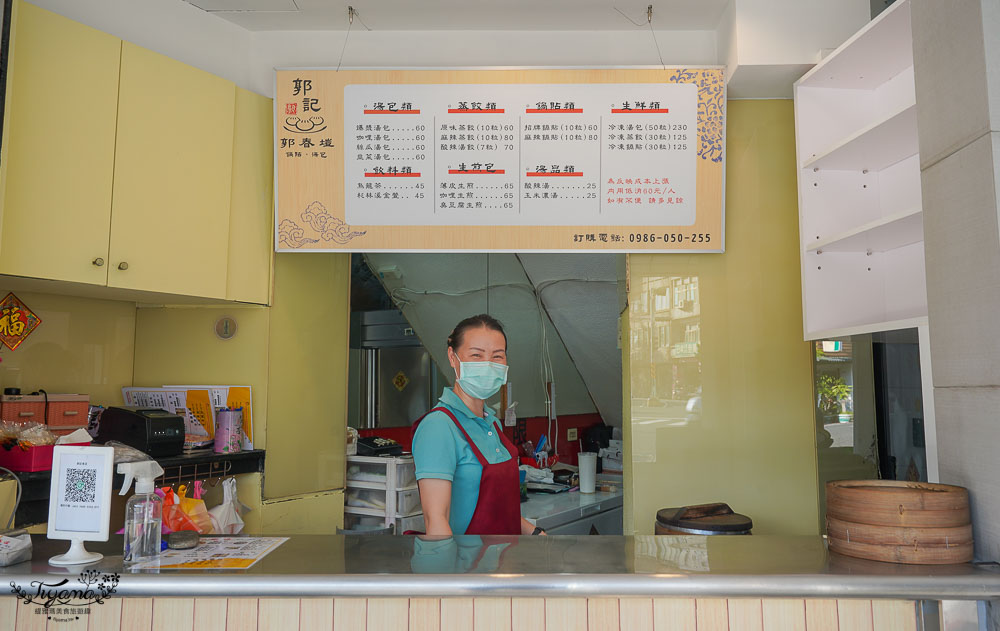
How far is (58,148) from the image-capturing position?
7.23 ft

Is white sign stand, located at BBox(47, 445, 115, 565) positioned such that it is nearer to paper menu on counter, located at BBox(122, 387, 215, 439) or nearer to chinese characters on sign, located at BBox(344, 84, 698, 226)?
paper menu on counter, located at BBox(122, 387, 215, 439)

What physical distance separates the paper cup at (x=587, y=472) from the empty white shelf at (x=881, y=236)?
2381 millimetres

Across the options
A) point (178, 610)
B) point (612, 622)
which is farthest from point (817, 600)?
point (178, 610)

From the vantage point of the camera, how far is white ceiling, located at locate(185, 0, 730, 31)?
2.78 meters

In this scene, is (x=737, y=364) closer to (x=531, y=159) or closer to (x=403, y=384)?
(x=531, y=159)

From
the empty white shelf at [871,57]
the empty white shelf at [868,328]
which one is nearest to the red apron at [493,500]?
the empty white shelf at [868,328]

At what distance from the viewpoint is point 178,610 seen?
4.52 feet

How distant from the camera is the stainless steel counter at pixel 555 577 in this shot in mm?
1320

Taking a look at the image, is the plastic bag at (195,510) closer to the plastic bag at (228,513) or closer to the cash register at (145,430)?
the plastic bag at (228,513)

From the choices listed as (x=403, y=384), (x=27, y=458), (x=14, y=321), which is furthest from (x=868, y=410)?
(x=14, y=321)

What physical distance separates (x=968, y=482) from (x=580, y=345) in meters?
3.44
